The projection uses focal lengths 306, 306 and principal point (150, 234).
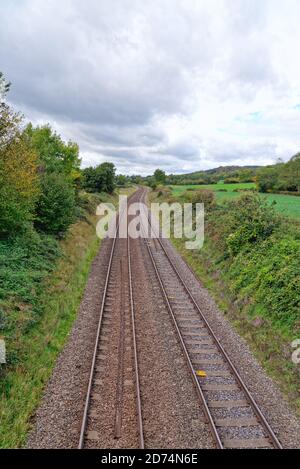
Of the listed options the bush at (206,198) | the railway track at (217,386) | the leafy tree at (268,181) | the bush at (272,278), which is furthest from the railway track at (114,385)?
the leafy tree at (268,181)

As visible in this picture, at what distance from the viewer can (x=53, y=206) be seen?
64.0ft

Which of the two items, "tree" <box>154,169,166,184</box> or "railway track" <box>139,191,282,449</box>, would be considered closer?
"railway track" <box>139,191,282,449</box>

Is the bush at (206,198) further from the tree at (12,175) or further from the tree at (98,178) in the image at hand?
the tree at (98,178)

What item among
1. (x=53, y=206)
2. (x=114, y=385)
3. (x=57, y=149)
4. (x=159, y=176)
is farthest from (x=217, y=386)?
(x=159, y=176)

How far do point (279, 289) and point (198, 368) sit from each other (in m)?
5.11

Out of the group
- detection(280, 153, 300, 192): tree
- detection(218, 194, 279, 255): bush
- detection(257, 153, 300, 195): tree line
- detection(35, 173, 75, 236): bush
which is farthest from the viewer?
detection(257, 153, 300, 195): tree line

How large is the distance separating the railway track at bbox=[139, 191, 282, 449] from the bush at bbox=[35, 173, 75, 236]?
9.69 metres

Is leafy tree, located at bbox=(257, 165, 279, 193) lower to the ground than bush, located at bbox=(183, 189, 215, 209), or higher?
higher

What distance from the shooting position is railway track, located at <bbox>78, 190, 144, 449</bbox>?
6.88 meters

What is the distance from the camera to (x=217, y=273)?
1780 cm

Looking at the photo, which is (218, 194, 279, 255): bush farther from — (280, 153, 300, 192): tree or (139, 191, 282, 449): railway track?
(280, 153, 300, 192): tree

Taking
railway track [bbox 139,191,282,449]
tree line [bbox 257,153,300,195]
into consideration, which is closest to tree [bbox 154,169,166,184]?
tree line [bbox 257,153,300,195]
